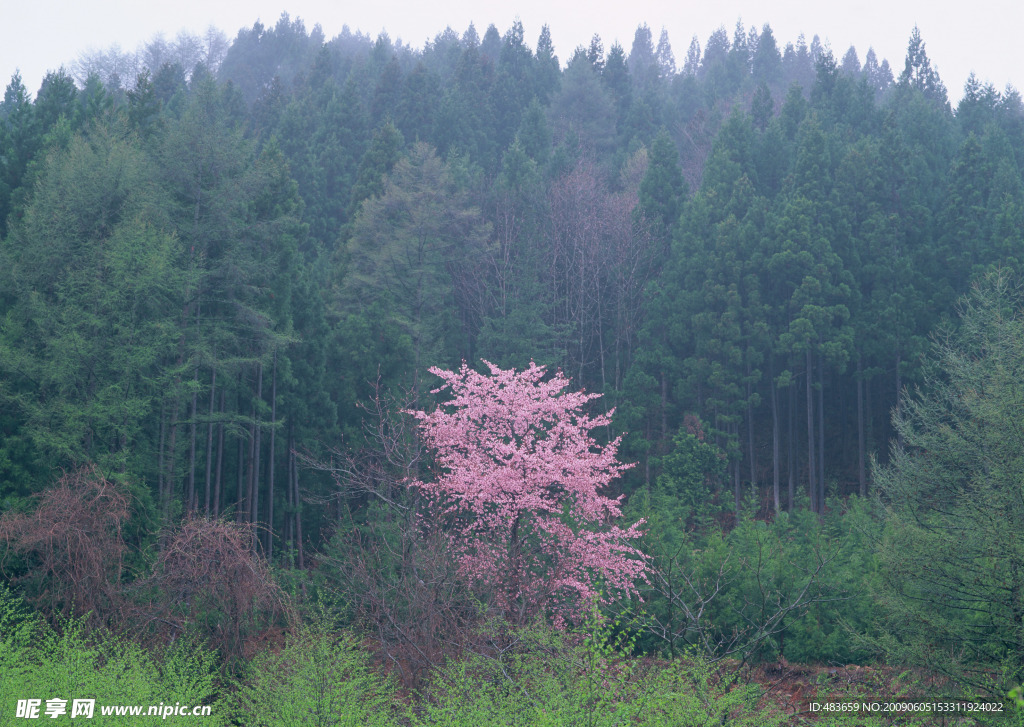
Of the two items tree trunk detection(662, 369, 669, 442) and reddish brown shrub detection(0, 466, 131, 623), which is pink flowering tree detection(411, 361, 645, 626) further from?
tree trunk detection(662, 369, 669, 442)

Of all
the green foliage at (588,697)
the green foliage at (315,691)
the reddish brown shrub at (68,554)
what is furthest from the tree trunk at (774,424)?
the reddish brown shrub at (68,554)

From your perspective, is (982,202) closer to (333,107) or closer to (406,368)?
(406,368)

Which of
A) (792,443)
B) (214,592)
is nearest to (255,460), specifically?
(214,592)

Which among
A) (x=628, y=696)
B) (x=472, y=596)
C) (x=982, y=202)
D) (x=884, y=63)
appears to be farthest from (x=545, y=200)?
(x=884, y=63)

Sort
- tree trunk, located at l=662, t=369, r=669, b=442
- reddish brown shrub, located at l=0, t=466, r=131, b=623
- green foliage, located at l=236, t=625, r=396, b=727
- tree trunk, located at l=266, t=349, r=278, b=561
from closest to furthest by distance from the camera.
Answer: green foliage, located at l=236, t=625, r=396, b=727
reddish brown shrub, located at l=0, t=466, r=131, b=623
tree trunk, located at l=266, t=349, r=278, b=561
tree trunk, located at l=662, t=369, r=669, b=442

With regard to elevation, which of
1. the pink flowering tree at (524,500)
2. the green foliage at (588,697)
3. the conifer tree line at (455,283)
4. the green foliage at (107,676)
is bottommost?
the green foliage at (107,676)

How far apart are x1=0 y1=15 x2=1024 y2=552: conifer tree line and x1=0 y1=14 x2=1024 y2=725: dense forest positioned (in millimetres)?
169

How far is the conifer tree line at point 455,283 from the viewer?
26.2m

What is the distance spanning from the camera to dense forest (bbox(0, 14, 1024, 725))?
14.0 metres

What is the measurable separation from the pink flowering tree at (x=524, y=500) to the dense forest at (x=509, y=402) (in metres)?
0.11

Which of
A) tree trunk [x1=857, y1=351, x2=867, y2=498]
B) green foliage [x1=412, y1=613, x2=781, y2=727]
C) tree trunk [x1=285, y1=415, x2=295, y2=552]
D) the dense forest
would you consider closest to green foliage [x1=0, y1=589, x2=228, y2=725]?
the dense forest

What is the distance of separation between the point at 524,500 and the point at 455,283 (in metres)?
26.1

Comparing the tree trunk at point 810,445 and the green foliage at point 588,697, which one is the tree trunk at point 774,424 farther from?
the green foliage at point 588,697

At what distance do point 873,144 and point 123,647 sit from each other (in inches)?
1411
